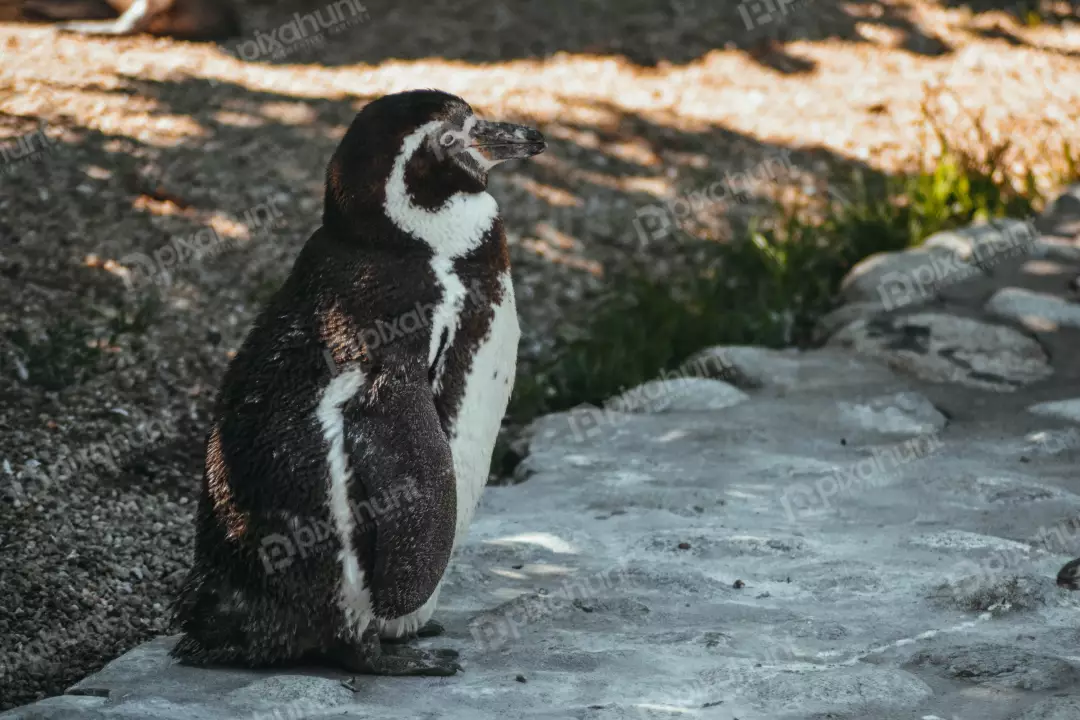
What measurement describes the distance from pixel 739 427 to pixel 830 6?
4.21 m

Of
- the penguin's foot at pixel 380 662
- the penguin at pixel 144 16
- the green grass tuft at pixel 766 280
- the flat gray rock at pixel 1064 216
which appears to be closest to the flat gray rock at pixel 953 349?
the green grass tuft at pixel 766 280

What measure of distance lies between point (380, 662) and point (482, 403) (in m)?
0.64

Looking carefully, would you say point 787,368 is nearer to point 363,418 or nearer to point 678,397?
point 678,397

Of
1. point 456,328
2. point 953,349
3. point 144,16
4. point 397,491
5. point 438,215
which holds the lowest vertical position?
point 953,349

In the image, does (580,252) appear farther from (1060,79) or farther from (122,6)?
(1060,79)

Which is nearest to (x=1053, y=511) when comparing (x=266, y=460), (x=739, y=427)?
(x=739, y=427)

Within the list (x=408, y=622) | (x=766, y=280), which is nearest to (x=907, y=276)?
(x=766, y=280)

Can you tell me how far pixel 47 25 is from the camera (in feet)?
22.1

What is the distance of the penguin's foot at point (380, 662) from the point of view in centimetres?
307

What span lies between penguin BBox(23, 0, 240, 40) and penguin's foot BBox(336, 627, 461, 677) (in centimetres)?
467

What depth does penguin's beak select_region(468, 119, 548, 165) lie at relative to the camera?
3229mm

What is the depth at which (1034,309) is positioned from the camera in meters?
5.57

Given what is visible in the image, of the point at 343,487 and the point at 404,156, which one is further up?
the point at 404,156

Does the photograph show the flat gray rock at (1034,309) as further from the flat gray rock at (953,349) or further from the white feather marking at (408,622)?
the white feather marking at (408,622)
